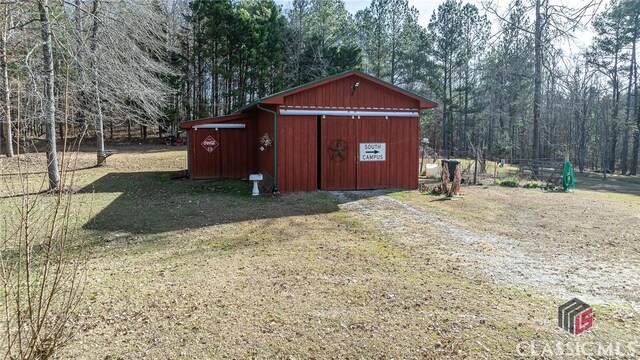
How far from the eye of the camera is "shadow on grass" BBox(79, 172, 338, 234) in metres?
7.52

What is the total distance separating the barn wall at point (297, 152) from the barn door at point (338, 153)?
9.5 inches

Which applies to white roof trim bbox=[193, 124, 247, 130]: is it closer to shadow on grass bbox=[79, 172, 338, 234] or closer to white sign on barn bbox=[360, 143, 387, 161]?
shadow on grass bbox=[79, 172, 338, 234]

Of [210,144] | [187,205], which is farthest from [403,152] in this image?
[210,144]

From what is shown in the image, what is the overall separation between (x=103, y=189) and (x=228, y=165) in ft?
12.6

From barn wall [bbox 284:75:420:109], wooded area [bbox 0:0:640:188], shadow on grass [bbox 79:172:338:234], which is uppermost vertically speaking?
wooded area [bbox 0:0:640:188]

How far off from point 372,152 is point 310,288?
7094 mm

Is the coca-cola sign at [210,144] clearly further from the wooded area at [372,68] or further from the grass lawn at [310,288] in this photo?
the grass lawn at [310,288]

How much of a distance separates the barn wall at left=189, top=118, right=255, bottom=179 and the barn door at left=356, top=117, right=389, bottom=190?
4494 mm

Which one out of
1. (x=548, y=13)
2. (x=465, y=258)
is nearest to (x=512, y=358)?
(x=465, y=258)

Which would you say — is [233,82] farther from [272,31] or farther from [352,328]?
[352,328]

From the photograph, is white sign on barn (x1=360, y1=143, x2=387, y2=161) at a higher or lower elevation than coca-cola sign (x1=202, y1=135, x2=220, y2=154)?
lower

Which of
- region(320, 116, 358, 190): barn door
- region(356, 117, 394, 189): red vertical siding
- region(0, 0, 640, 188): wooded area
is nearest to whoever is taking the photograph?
region(320, 116, 358, 190): barn door

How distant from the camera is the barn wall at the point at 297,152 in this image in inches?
405

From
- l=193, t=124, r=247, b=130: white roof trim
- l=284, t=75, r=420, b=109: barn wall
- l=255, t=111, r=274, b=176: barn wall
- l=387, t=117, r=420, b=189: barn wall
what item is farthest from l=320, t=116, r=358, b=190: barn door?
l=193, t=124, r=247, b=130: white roof trim
